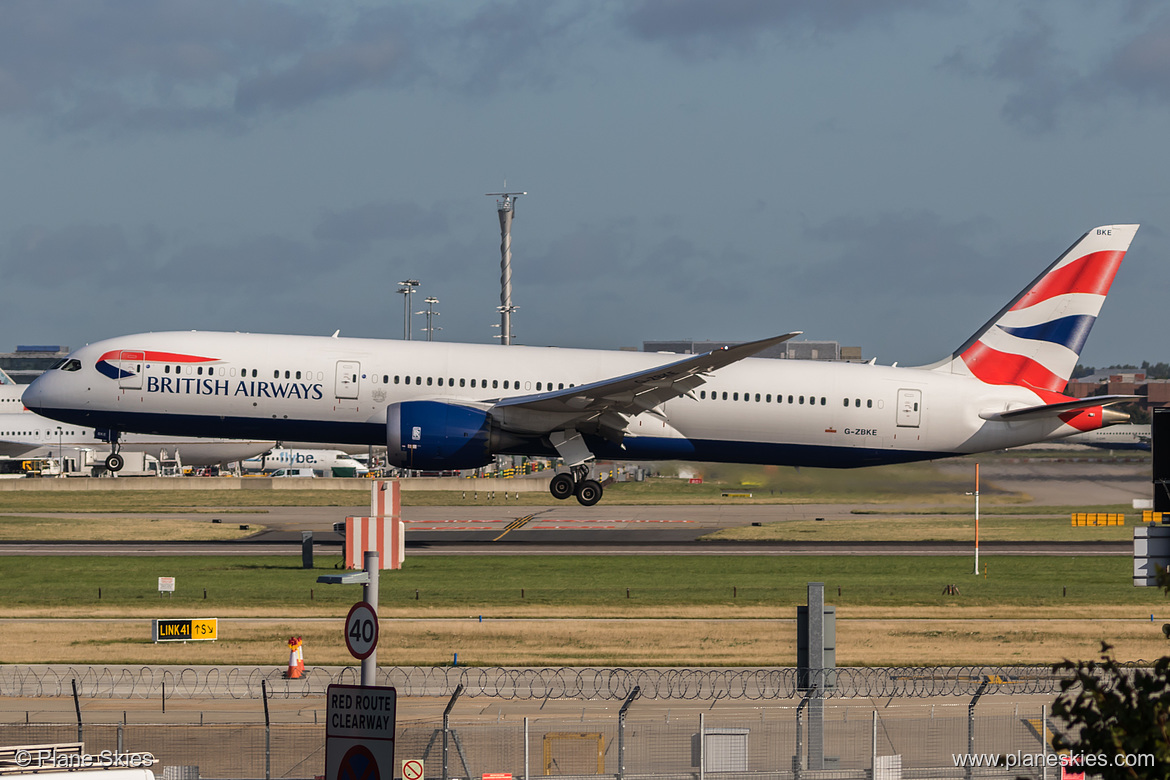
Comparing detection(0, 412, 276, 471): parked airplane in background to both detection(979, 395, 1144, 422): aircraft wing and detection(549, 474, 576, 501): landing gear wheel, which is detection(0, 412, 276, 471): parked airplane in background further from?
detection(979, 395, 1144, 422): aircraft wing

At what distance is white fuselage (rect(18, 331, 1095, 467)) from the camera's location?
1703 inches

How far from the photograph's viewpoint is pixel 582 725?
21438 millimetres

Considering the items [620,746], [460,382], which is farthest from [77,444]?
[620,746]

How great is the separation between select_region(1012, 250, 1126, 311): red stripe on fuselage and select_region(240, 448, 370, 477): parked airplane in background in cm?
8946

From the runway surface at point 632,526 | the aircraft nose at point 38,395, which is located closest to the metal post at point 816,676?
the runway surface at point 632,526

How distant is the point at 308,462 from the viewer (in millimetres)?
132250

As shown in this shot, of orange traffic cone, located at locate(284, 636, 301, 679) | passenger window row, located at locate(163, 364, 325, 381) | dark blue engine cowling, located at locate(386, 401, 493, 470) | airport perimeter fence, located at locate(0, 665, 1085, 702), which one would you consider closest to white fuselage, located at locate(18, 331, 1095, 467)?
passenger window row, located at locate(163, 364, 325, 381)

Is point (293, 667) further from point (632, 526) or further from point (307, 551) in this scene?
point (632, 526)

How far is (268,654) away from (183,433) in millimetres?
16139

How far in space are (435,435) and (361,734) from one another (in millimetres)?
29903

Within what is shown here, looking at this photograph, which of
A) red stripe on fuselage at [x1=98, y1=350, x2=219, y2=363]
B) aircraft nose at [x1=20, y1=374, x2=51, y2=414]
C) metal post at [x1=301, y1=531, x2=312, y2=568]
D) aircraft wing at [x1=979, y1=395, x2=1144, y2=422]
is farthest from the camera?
metal post at [x1=301, y1=531, x2=312, y2=568]

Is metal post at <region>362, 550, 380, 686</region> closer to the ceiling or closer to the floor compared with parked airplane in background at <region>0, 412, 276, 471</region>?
closer to the floor

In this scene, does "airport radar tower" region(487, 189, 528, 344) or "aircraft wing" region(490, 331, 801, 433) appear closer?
"aircraft wing" region(490, 331, 801, 433)

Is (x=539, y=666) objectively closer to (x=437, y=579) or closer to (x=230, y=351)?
(x=437, y=579)
